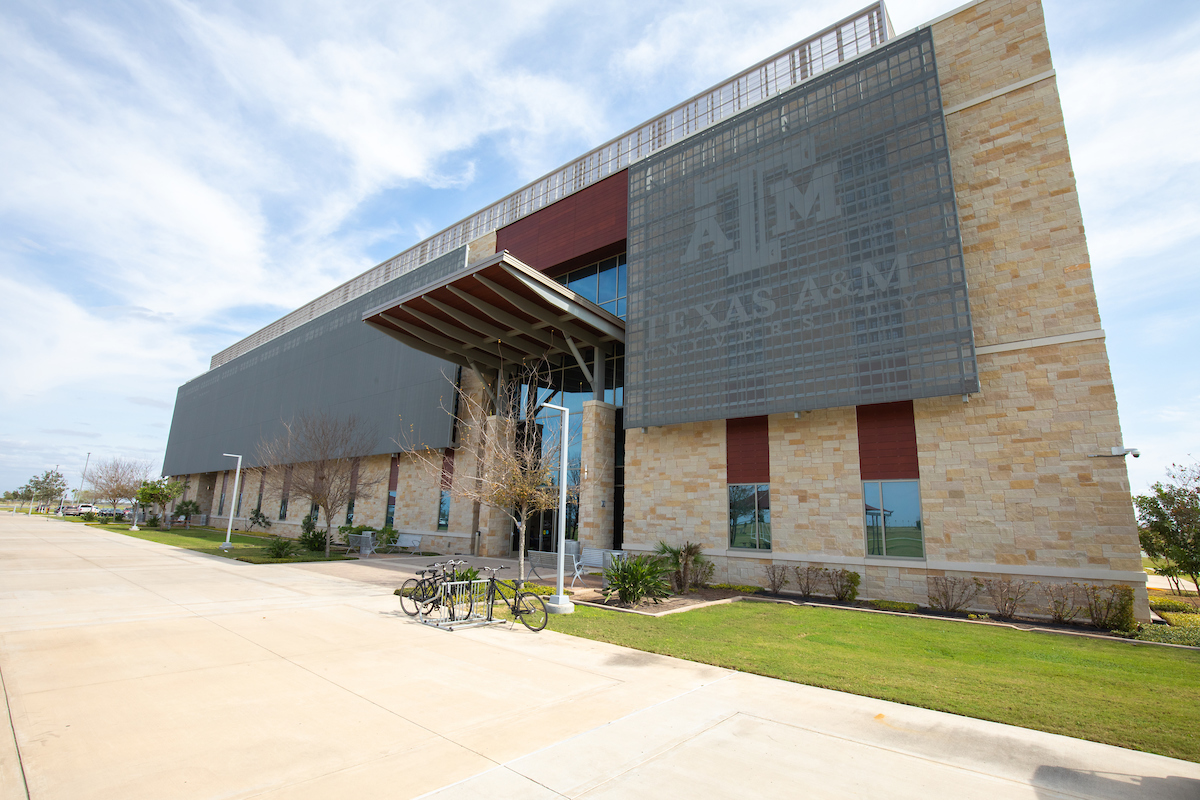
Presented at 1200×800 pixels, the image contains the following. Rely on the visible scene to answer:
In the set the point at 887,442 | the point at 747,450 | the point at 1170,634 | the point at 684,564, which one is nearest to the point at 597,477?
the point at 684,564

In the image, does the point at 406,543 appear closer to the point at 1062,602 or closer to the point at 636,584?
the point at 636,584

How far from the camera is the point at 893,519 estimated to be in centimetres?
1611

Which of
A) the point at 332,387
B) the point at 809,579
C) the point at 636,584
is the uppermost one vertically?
the point at 332,387

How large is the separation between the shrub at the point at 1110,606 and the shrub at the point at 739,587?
809 cm

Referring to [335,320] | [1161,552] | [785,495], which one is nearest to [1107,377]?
[1161,552]

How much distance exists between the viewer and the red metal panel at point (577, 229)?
83.4 feet

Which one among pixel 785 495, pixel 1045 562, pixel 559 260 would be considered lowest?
pixel 1045 562

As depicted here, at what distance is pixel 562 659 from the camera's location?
8812 millimetres

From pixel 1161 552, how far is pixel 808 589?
35.7ft

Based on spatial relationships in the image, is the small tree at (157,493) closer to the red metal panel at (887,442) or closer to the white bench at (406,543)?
the white bench at (406,543)

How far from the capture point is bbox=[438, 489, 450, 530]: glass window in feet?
104

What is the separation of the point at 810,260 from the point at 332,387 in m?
36.6

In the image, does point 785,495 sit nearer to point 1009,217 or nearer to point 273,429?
point 1009,217

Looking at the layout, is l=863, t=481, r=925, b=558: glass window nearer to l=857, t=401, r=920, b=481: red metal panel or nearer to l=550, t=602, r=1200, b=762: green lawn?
l=857, t=401, r=920, b=481: red metal panel
